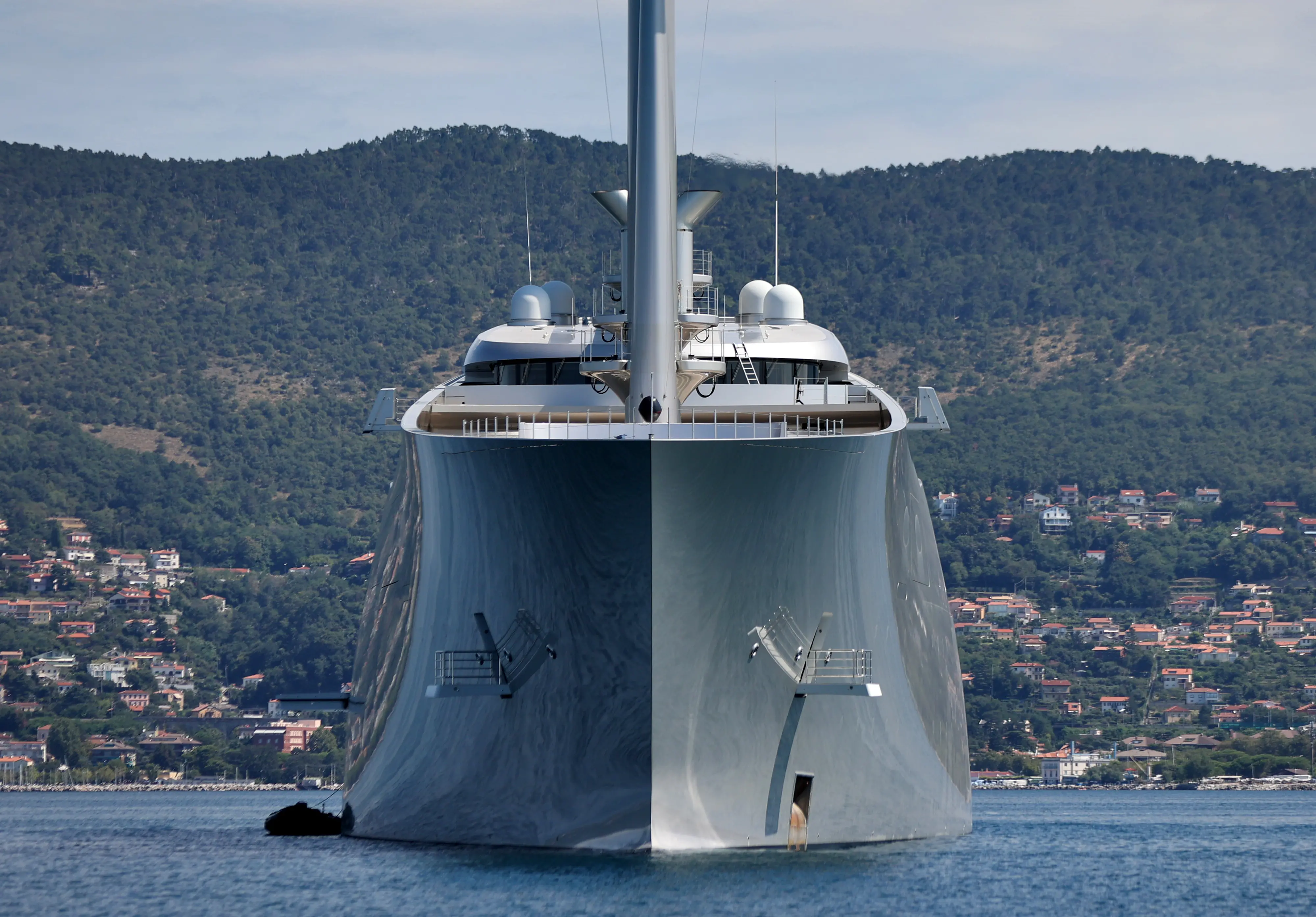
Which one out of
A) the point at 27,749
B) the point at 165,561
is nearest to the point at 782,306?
the point at 27,749

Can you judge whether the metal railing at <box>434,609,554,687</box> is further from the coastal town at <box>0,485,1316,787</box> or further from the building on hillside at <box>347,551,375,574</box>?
the building on hillside at <box>347,551,375,574</box>

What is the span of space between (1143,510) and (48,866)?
374ft

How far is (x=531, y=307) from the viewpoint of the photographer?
3734cm

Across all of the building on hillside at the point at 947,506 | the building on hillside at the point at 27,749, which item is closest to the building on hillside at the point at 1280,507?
the building on hillside at the point at 947,506

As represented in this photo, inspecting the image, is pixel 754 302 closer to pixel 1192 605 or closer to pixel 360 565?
pixel 360 565

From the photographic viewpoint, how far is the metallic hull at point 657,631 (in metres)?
27.2

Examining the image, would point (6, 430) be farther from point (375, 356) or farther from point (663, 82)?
point (663, 82)

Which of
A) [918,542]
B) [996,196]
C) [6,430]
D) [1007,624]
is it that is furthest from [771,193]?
[918,542]

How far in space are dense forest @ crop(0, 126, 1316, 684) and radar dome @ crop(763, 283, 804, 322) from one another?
3430 inches

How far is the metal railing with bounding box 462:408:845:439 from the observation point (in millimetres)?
27750

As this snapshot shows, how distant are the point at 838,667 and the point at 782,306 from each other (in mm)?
9488

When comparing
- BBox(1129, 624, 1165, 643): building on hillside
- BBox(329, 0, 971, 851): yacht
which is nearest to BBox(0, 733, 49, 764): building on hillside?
BBox(1129, 624, 1165, 643): building on hillside

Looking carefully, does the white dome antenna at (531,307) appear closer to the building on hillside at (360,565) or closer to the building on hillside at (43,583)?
the building on hillside at (360,565)

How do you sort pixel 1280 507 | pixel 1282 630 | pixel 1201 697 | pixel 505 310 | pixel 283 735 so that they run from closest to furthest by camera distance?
1. pixel 283 735
2. pixel 1201 697
3. pixel 1282 630
4. pixel 1280 507
5. pixel 505 310
